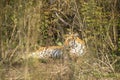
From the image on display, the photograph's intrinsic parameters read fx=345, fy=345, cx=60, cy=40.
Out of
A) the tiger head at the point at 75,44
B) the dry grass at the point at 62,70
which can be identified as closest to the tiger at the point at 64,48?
the tiger head at the point at 75,44

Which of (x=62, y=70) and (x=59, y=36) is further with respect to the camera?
(x=59, y=36)

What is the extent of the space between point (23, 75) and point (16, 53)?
384 mm

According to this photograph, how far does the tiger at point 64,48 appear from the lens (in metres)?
4.55

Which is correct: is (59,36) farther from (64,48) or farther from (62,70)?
(62,70)

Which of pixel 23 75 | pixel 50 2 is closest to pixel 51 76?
pixel 23 75

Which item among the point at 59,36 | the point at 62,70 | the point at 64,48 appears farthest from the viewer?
the point at 59,36

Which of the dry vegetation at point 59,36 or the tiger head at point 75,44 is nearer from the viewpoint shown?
the dry vegetation at point 59,36

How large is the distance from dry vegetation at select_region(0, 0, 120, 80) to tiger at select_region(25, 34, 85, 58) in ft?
0.26

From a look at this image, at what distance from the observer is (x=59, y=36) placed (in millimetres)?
4742

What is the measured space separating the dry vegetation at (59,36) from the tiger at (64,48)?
0.26 feet

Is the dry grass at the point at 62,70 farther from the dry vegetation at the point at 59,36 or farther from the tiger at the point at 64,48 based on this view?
the tiger at the point at 64,48

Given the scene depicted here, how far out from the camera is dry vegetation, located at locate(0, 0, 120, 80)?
422 centimetres

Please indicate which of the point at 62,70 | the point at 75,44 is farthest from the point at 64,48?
the point at 75,44

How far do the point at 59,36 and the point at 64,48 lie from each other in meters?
0.35
